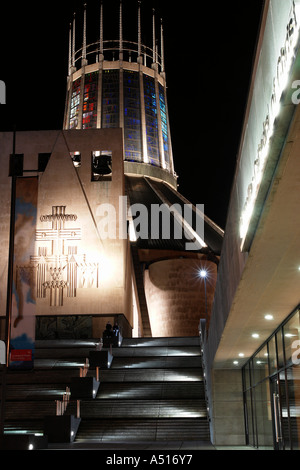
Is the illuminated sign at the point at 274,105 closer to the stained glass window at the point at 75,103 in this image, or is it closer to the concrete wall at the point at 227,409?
the concrete wall at the point at 227,409

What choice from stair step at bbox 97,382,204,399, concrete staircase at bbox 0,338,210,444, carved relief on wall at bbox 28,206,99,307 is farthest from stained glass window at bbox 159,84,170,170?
stair step at bbox 97,382,204,399

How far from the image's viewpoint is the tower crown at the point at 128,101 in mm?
49500

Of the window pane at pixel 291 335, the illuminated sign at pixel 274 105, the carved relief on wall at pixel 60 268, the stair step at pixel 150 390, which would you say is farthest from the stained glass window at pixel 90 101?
the illuminated sign at pixel 274 105

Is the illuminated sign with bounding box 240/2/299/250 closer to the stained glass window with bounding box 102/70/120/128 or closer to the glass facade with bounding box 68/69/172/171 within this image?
the glass facade with bounding box 68/69/172/171

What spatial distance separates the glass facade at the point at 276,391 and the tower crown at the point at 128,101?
34.6m

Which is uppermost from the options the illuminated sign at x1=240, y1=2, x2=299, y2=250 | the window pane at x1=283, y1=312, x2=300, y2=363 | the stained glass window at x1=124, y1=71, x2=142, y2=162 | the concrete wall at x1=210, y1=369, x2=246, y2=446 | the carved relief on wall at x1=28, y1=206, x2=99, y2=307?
the stained glass window at x1=124, y1=71, x2=142, y2=162

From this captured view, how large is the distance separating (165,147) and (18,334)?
40515 mm

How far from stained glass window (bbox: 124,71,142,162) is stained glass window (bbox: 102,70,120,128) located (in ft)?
2.52

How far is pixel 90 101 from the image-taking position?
167 feet

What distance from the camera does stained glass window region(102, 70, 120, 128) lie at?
49737 mm

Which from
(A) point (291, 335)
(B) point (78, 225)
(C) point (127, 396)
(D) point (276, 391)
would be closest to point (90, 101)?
(B) point (78, 225)

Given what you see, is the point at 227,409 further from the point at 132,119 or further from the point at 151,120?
the point at 151,120

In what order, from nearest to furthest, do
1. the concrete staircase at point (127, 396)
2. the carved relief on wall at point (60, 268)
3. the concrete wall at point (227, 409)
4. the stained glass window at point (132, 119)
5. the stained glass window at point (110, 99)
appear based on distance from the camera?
the concrete wall at point (227, 409) → the concrete staircase at point (127, 396) → the carved relief on wall at point (60, 268) → the stained glass window at point (132, 119) → the stained glass window at point (110, 99)

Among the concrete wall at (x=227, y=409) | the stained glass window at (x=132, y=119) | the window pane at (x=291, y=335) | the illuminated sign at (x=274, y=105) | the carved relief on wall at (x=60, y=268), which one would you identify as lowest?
the concrete wall at (x=227, y=409)
